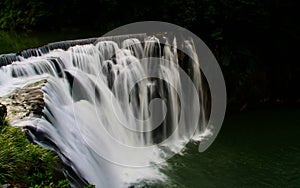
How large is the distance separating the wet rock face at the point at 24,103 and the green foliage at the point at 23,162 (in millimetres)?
475

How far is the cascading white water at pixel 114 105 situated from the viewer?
6027 millimetres

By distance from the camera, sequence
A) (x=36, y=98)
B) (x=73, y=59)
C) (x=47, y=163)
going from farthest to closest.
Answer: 1. (x=73, y=59)
2. (x=36, y=98)
3. (x=47, y=163)

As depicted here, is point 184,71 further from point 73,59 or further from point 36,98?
point 36,98

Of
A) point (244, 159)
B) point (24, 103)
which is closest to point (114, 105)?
point (24, 103)

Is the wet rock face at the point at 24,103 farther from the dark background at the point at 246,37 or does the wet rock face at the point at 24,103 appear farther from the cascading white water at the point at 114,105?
the dark background at the point at 246,37

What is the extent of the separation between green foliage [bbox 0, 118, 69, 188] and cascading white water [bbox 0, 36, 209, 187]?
419 mm

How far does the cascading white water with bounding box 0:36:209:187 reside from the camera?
6.03 meters

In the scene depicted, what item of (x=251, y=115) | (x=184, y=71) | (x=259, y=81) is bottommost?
(x=251, y=115)

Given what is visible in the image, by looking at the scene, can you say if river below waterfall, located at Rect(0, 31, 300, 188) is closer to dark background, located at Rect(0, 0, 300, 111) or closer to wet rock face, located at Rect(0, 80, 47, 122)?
dark background, located at Rect(0, 0, 300, 111)

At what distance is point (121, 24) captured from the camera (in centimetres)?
1199

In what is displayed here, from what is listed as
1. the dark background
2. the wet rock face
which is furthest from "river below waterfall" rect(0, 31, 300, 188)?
the wet rock face

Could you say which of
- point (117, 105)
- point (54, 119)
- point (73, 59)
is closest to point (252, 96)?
point (117, 105)

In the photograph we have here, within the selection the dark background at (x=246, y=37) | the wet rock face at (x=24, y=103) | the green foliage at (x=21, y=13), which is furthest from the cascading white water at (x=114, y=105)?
the green foliage at (x=21, y=13)

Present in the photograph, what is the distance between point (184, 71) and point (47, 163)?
5.70m
